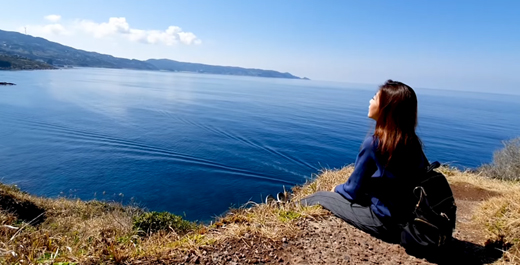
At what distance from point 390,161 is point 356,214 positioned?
1059 millimetres

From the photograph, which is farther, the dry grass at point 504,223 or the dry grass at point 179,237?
the dry grass at point 504,223

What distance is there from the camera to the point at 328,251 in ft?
11.3

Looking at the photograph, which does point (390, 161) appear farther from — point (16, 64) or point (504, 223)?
point (16, 64)

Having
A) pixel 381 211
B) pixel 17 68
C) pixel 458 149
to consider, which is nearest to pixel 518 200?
pixel 381 211

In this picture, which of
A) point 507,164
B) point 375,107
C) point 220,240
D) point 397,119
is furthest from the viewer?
point 507,164

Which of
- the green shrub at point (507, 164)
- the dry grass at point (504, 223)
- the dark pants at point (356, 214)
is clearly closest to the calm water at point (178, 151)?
the green shrub at point (507, 164)

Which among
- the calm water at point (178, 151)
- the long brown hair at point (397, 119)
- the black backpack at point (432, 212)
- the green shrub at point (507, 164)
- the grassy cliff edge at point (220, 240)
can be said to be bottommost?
the calm water at point (178, 151)

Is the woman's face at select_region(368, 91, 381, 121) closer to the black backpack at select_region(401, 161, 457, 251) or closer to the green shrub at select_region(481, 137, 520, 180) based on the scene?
the black backpack at select_region(401, 161, 457, 251)


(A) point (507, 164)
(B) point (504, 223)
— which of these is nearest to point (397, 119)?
(B) point (504, 223)

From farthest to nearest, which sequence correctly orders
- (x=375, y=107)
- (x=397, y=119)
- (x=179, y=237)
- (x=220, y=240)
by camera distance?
(x=179, y=237)
(x=220, y=240)
(x=375, y=107)
(x=397, y=119)

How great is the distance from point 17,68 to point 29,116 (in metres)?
112

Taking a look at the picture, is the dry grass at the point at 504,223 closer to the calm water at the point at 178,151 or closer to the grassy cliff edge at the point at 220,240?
the grassy cliff edge at the point at 220,240

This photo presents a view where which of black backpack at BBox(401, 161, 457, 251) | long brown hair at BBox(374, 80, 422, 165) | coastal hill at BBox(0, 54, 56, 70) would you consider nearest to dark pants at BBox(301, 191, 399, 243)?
black backpack at BBox(401, 161, 457, 251)

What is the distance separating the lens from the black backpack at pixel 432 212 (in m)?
3.00
